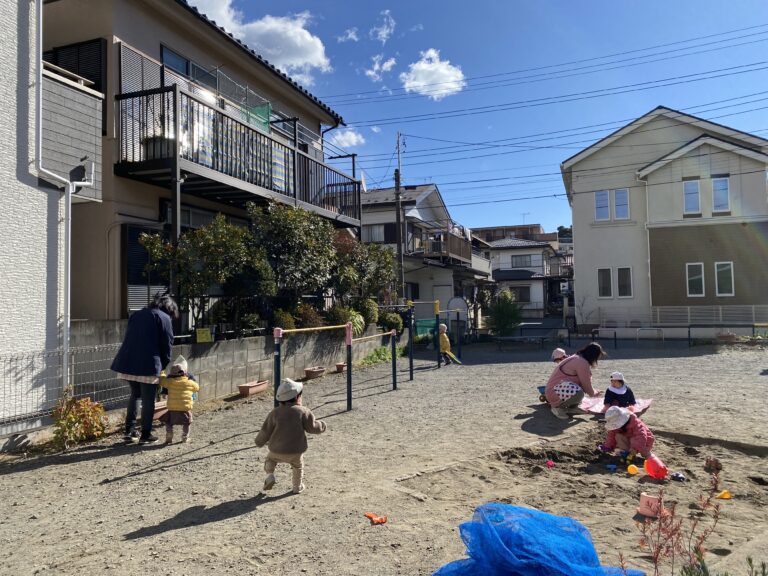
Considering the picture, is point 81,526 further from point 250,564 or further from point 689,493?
point 689,493

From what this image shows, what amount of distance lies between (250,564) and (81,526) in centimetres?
160

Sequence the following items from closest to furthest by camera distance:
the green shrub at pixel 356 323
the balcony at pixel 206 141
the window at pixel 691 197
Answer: the balcony at pixel 206 141
the green shrub at pixel 356 323
the window at pixel 691 197

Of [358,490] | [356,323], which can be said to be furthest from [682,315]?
[358,490]

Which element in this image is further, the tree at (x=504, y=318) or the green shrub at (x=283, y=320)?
the tree at (x=504, y=318)

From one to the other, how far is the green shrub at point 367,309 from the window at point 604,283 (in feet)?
44.3

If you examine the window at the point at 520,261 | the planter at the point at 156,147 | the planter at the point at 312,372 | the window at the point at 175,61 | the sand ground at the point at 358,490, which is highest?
the window at the point at 175,61

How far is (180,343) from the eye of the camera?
8.30 meters

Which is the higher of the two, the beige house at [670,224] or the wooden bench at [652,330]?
the beige house at [670,224]

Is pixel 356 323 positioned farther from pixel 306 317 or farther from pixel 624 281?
pixel 624 281

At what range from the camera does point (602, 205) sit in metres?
24.2

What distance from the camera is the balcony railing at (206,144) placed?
912 centimetres

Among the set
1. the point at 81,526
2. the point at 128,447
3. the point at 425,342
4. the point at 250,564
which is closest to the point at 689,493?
the point at 250,564

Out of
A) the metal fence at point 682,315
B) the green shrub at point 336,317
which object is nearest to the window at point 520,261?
the metal fence at point 682,315

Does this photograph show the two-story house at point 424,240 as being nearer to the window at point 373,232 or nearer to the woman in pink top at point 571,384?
the window at point 373,232
